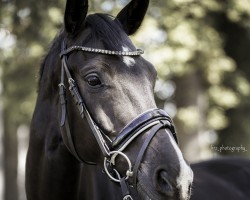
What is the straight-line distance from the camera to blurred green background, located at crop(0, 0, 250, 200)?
738 centimetres

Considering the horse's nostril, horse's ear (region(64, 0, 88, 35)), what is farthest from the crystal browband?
the horse's nostril

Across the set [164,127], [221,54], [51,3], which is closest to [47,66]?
[164,127]

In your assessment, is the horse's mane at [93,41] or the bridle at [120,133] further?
the horse's mane at [93,41]

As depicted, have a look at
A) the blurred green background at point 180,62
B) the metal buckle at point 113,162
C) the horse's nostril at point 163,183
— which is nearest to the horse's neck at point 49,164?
the metal buckle at point 113,162

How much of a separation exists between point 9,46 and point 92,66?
5.39 metres

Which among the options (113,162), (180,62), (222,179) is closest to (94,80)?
(113,162)

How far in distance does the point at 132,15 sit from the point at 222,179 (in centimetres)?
184

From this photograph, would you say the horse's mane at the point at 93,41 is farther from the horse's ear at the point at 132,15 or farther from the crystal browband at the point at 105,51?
the horse's ear at the point at 132,15

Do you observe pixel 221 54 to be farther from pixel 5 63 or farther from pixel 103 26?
pixel 103 26

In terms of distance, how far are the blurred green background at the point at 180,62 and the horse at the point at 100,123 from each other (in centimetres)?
243

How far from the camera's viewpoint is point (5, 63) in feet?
28.4

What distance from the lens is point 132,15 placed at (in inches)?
144

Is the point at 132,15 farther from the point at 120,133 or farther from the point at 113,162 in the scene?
the point at 113,162

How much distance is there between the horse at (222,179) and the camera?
4109 millimetres
